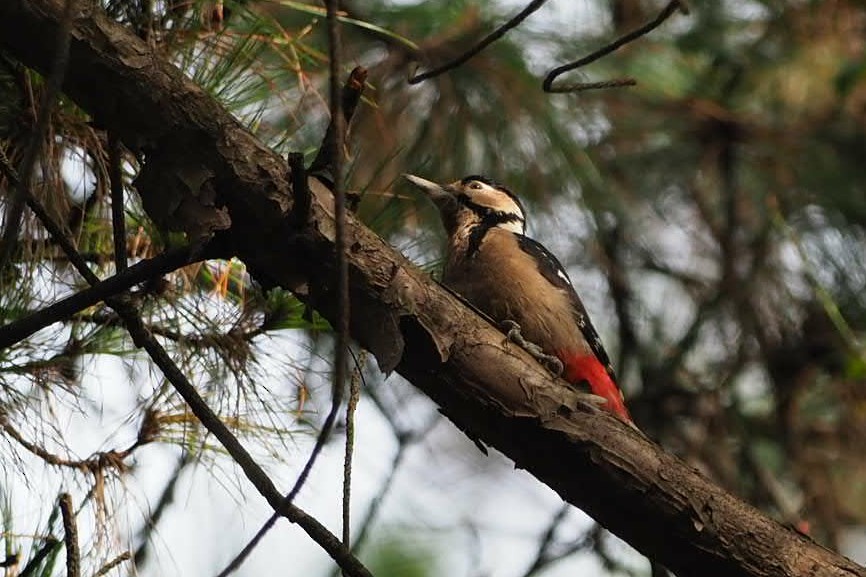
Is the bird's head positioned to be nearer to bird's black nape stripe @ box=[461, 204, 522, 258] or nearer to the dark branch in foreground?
bird's black nape stripe @ box=[461, 204, 522, 258]

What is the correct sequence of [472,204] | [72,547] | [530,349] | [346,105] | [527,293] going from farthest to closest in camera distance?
[472,204] < [527,293] < [530,349] < [72,547] < [346,105]

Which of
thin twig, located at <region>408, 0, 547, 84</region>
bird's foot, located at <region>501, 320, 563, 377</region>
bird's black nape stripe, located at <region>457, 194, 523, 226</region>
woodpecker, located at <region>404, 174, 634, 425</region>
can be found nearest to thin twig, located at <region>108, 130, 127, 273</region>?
thin twig, located at <region>408, 0, 547, 84</region>

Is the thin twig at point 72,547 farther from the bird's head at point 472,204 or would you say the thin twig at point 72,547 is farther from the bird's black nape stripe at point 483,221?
the bird's head at point 472,204

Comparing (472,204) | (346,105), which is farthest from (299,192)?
(472,204)

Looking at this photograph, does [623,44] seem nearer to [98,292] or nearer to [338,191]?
[338,191]

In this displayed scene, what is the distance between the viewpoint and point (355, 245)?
2355 mm

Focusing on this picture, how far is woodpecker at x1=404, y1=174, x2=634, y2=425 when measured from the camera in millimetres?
3547

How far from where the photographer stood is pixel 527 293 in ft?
11.8

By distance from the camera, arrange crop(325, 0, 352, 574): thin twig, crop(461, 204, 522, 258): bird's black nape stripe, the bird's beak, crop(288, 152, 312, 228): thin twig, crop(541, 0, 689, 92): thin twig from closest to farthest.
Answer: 1. crop(325, 0, 352, 574): thin twig
2. crop(288, 152, 312, 228): thin twig
3. crop(541, 0, 689, 92): thin twig
4. crop(461, 204, 522, 258): bird's black nape stripe
5. the bird's beak

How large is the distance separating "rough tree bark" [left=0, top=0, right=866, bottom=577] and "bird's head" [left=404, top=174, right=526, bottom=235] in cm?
155

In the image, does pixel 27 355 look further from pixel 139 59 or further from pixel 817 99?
pixel 817 99

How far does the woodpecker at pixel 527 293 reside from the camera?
3547mm

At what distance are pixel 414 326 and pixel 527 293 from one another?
123cm

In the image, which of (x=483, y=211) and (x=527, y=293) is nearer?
(x=527, y=293)
